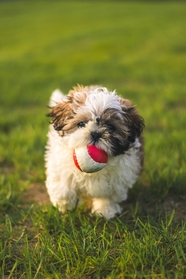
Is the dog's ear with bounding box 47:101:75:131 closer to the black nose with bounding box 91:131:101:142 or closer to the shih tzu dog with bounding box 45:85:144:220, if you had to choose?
the shih tzu dog with bounding box 45:85:144:220

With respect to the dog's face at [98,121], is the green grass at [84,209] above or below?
below

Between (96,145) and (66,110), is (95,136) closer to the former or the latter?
(96,145)

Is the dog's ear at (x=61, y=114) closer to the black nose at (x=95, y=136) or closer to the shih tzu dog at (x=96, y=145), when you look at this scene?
the shih tzu dog at (x=96, y=145)

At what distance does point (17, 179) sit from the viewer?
14.4ft

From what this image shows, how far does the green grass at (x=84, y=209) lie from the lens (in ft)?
8.80

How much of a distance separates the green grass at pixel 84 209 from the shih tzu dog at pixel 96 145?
0.56 ft

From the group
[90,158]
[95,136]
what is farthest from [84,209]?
[95,136]

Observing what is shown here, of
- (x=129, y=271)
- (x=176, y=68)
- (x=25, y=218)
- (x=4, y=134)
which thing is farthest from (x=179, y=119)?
(x=176, y=68)

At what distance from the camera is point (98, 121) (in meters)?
2.89

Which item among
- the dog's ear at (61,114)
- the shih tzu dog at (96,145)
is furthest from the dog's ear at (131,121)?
the dog's ear at (61,114)

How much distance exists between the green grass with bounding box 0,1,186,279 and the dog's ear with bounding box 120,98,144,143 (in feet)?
2.21

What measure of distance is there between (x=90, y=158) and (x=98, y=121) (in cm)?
27

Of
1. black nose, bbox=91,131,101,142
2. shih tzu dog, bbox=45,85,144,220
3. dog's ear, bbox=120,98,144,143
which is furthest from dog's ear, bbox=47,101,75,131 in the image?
dog's ear, bbox=120,98,144,143

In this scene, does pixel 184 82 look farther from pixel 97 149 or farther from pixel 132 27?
pixel 132 27
